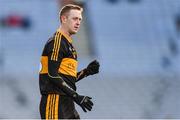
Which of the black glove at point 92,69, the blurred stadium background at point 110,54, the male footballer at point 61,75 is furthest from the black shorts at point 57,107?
the blurred stadium background at point 110,54

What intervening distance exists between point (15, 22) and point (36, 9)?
1.60 feet

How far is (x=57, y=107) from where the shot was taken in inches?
192

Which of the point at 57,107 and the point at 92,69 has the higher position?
the point at 92,69

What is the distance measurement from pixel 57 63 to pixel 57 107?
0.33m

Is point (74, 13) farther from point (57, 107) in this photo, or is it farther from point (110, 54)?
point (110, 54)

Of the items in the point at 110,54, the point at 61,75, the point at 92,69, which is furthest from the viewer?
the point at 110,54

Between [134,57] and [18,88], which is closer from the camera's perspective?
[18,88]

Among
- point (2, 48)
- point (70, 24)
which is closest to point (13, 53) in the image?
point (2, 48)

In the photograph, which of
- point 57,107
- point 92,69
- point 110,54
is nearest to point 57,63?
point 57,107

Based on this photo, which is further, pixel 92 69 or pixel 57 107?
pixel 92 69

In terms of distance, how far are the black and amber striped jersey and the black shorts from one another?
50mm

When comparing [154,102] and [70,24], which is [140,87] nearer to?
[154,102]

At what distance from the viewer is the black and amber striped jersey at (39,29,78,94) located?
4.78 m

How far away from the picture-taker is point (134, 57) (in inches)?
483
